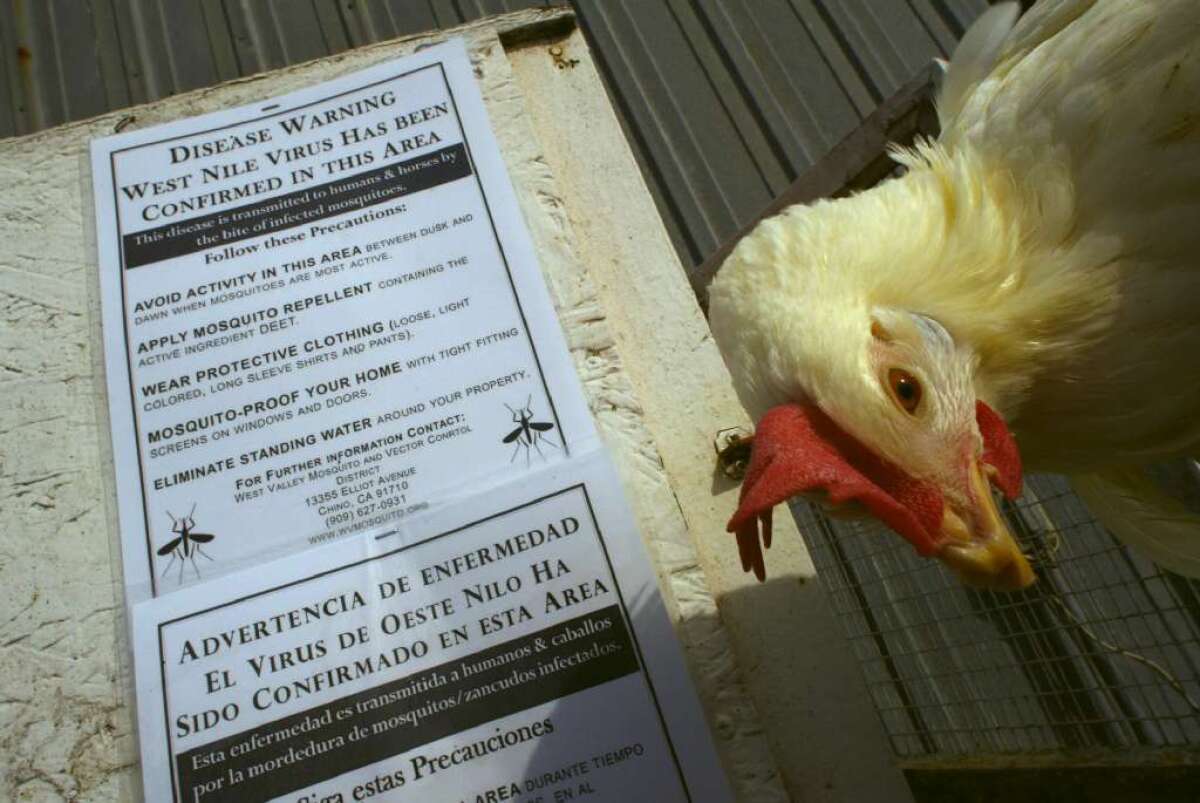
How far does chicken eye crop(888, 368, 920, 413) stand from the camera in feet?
2.17

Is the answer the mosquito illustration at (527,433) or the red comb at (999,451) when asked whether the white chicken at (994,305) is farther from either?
the mosquito illustration at (527,433)

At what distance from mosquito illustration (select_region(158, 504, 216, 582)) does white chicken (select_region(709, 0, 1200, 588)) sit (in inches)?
23.1

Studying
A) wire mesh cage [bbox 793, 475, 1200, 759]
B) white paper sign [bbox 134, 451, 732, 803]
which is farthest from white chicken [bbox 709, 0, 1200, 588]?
wire mesh cage [bbox 793, 475, 1200, 759]

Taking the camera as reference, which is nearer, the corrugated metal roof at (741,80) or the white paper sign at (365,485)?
the white paper sign at (365,485)

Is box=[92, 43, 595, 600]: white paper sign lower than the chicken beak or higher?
higher

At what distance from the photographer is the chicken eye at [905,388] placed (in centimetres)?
66

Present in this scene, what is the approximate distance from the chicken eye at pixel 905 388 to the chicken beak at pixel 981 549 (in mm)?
104

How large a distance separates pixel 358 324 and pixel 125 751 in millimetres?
515

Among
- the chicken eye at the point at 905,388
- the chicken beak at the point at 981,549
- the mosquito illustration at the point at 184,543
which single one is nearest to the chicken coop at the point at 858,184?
the chicken beak at the point at 981,549

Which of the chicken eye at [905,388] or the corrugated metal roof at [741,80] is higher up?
the corrugated metal roof at [741,80]

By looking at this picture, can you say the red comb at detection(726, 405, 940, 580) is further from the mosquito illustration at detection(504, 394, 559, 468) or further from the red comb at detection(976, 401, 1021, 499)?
Result: the mosquito illustration at detection(504, 394, 559, 468)

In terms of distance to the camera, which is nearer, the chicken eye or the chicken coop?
the chicken eye

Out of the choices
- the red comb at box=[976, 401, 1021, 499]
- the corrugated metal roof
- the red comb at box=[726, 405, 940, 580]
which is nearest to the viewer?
the red comb at box=[726, 405, 940, 580]

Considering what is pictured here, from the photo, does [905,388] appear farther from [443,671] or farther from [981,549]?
[443,671]
